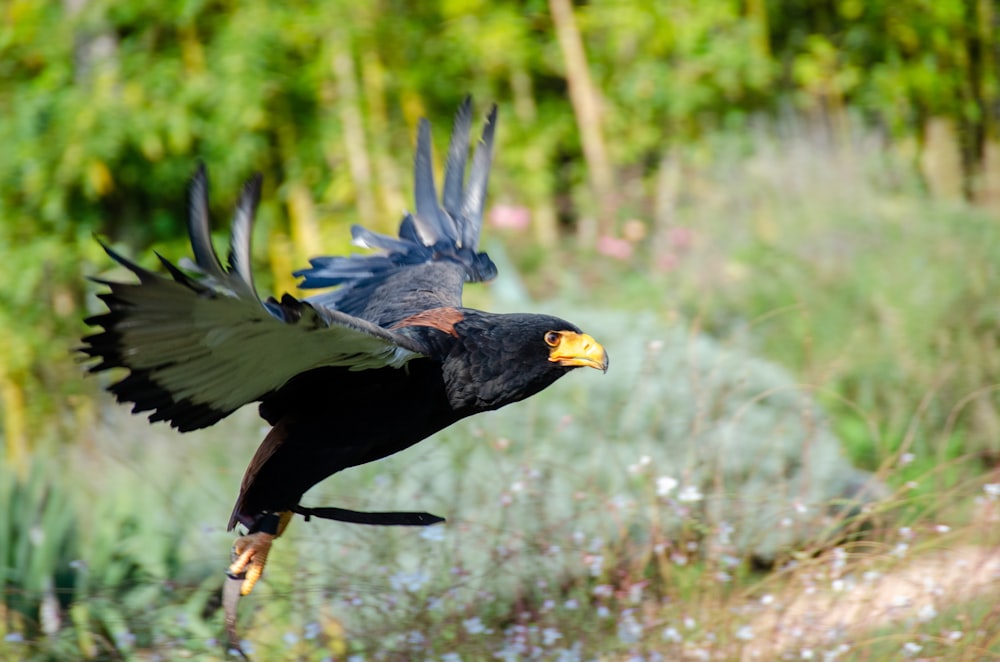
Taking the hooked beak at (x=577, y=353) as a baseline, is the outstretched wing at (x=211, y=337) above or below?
above

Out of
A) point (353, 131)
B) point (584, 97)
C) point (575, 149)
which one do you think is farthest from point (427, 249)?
point (575, 149)

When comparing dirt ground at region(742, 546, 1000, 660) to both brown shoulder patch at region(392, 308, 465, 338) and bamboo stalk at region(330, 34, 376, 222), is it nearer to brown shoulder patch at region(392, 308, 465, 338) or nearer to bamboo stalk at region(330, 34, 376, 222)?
brown shoulder patch at region(392, 308, 465, 338)

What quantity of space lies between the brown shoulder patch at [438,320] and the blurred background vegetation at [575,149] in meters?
3.17

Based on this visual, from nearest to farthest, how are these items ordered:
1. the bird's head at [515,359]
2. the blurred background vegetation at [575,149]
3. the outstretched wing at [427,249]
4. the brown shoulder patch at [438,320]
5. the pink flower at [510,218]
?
the bird's head at [515,359]
the brown shoulder patch at [438,320]
the outstretched wing at [427,249]
the blurred background vegetation at [575,149]
the pink flower at [510,218]

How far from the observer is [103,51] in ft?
26.8

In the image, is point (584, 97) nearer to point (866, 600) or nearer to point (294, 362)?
point (866, 600)

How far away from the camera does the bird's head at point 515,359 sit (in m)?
2.71

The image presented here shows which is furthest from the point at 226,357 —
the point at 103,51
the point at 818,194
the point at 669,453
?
the point at 103,51

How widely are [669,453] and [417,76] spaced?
185 inches

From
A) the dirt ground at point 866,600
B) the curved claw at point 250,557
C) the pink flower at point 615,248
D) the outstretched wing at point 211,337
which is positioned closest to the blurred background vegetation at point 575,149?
the pink flower at point 615,248

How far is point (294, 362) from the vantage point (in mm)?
2457

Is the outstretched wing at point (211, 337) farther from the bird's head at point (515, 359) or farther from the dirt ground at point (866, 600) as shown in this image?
the dirt ground at point (866, 600)

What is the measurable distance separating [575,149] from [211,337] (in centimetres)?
714

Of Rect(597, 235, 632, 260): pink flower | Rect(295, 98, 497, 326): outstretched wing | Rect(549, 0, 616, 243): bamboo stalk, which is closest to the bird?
Rect(295, 98, 497, 326): outstretched wing
